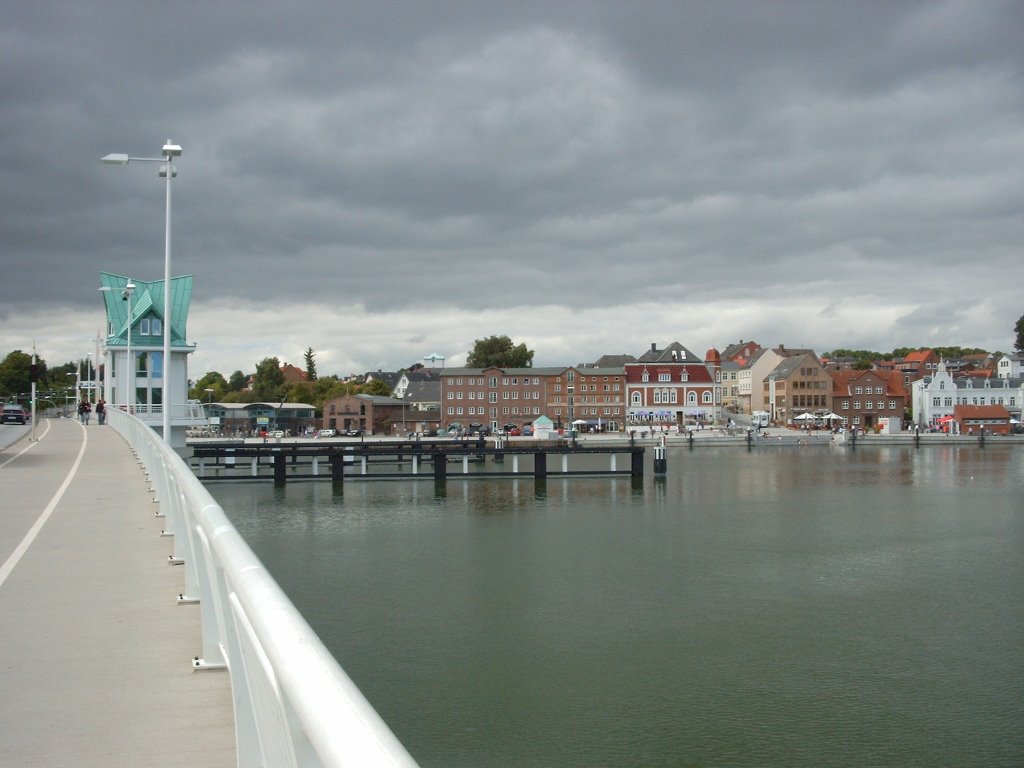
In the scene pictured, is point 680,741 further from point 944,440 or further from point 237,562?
point 944,440

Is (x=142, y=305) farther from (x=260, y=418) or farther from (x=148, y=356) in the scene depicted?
(x=260, y=418)

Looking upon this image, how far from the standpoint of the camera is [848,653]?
68.3 feet

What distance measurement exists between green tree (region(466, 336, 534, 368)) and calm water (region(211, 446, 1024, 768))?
111m

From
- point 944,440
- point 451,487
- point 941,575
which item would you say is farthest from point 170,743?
point 944,440

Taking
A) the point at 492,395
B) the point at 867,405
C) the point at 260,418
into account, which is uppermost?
the point at 492,395

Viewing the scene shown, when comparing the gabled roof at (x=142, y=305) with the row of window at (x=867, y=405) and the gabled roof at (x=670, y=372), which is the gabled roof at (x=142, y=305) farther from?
the row of window at (x=867, y=405)

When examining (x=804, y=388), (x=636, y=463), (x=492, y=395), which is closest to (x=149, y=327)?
(x=636, y=463)

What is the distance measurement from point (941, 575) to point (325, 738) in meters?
31.9

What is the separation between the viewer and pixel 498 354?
16112 cm

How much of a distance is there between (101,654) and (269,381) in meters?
169

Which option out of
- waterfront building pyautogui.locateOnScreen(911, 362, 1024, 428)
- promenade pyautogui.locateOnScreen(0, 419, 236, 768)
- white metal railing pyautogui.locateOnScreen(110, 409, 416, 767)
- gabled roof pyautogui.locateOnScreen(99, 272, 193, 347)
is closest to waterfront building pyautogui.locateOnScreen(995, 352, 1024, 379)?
waterfront building pyautogui.locateOnScreen(911, 362, 1024, 428)

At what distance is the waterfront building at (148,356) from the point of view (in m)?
53.5

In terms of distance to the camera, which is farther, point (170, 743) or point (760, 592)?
point (760, 592)

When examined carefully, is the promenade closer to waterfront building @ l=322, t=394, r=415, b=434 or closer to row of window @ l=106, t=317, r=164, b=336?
row of window @ l=106, t=317, r=164, b=336
